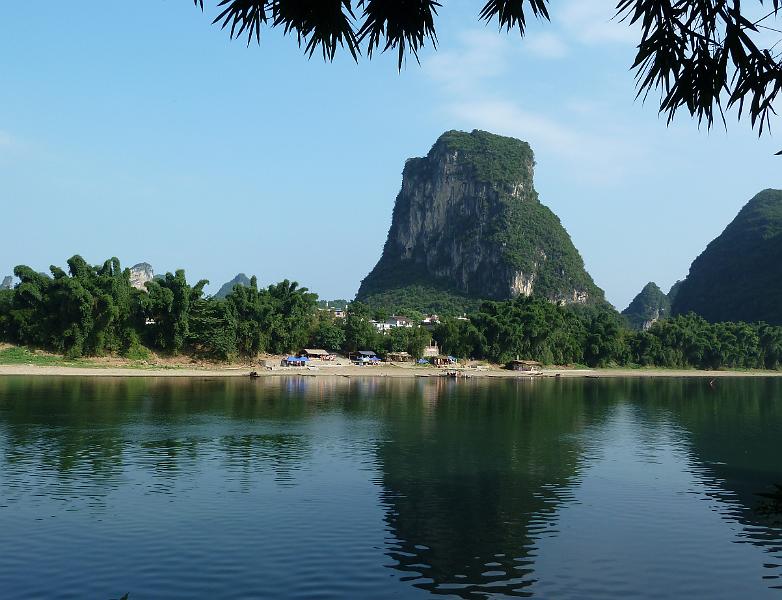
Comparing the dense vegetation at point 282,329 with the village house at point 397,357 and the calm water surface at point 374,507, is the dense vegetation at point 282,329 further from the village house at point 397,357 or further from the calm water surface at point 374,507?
the calm water surface at point 374,507

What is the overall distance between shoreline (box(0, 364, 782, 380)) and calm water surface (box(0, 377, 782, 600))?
101 feet

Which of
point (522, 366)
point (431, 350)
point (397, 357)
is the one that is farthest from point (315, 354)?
point (522, 366)

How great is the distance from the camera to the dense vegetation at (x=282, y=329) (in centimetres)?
7844

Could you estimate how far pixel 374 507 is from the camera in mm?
22578

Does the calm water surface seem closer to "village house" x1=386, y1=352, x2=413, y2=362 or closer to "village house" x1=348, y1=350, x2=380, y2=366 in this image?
"village house" x1=348, y1=350, x2=380, y2=366

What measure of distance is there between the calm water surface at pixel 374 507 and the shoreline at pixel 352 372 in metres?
30.9

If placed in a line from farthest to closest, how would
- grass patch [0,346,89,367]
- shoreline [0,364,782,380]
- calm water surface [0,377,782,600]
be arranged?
grass patch [0,346,89,367] < shoreline [0,364,782,380] < calm water surface [0,377,782,600]

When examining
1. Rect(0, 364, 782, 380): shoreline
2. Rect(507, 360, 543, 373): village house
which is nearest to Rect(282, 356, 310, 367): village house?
Rect(0, 364, 782, 380): shoreline

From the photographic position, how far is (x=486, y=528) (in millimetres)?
20297

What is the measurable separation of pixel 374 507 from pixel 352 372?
7725 cm

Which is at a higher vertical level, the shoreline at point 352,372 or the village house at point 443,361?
the village house at point 443,361

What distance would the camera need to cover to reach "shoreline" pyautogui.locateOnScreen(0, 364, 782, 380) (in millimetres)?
74875

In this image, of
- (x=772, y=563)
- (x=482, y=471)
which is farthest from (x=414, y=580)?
(x=482, y=471)

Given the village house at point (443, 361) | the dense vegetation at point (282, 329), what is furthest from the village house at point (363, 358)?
the village house at point (443, 361)
